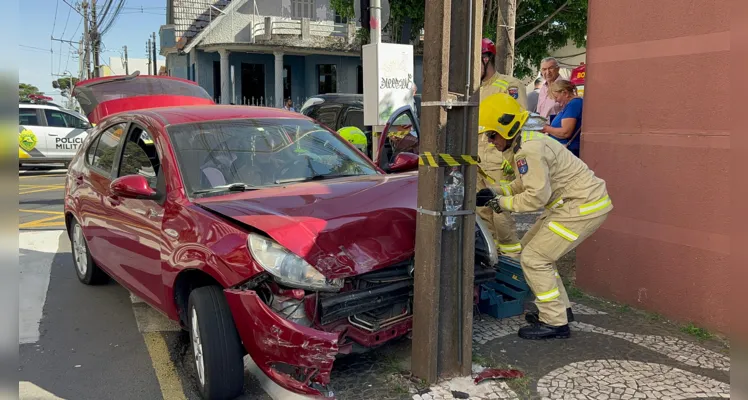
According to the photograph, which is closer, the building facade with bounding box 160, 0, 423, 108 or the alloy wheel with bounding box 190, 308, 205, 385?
the alloy wheel with bounding box 190, 308, 205, 385

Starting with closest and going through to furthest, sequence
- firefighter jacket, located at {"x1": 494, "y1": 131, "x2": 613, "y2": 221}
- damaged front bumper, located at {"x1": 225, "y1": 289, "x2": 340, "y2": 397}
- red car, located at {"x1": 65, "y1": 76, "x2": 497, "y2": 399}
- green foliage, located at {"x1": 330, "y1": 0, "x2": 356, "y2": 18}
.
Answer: damaged front bumper, located at {"x1": 225, "y1": 289, "x2": 340, "y2": 397} → red car, located at {"x1": 65, "y1": 76, "x2": 497, "y2": 399} → firefighter jacket, located at {"x1": 494, "y1": 131, "x2": 613, "y2": 221} → green foliage, located at {"x1": 330, "y1": 0, "x2": 356, "y2": 18}

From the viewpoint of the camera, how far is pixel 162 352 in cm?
397

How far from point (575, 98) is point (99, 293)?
492 centimetres

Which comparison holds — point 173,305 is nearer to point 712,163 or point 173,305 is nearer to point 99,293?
point 99,293

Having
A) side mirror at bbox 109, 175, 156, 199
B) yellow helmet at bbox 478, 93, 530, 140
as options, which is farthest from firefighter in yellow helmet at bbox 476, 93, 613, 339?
side mirror at bbox 109, 175, 156, 199

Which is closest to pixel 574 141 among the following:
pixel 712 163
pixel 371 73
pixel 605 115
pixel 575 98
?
pixel 575 98

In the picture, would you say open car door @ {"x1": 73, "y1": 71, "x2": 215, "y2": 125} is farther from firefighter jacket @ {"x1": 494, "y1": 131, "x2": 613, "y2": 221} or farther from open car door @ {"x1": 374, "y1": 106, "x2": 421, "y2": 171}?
firefighter jacket @ {"x1": 494, "y1": 131, "x2": 613, "y2": 221}

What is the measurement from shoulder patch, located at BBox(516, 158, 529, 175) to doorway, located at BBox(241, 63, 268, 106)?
23376mm

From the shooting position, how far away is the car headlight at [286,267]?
2.87 meters

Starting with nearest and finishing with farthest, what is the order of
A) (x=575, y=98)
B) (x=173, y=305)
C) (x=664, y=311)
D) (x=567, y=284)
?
(x=173, y=305), (x=664, y=311), (x=567, y=284), (x=575, y=98)

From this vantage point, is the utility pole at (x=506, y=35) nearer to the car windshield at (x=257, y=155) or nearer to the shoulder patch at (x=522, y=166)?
the car windshield at (x=257, y=155)

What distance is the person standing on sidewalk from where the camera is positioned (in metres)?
6.59

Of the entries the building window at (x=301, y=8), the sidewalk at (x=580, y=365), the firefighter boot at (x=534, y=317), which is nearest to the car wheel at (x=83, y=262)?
the sidewalk at (x=580, y=365)

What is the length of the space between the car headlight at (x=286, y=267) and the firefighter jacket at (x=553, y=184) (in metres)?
1.53
